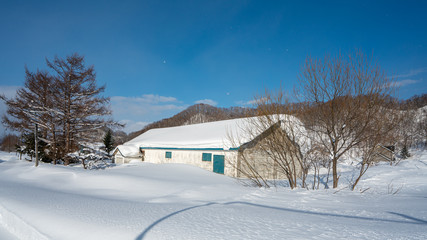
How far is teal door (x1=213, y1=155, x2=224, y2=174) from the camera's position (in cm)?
1584

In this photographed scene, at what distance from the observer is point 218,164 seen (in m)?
16.0

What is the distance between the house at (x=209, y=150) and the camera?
14.8m

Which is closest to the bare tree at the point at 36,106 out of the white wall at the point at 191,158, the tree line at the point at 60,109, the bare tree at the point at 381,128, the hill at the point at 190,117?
the tree line at the point at 60,109

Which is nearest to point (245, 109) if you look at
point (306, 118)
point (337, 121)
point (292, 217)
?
point (306, 118)

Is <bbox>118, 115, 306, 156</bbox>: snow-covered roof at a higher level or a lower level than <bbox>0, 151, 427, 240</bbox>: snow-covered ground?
higher

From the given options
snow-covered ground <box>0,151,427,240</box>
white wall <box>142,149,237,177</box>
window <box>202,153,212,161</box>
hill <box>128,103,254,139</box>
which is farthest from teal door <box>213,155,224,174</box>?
hill <box>128,103,254,139</box>

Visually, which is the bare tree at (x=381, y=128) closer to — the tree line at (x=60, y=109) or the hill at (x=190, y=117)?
the tree line at (x=60, y=109)

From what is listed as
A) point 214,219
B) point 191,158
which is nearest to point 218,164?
point 191,158

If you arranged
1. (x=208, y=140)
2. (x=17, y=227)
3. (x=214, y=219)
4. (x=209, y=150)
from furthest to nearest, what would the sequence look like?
(x=208, y=140), (x=209, y=150), (x=17, y=227), (x=214, y=219)

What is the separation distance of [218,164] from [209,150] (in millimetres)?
1260

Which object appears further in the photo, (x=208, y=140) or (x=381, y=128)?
(x=208, y=140)

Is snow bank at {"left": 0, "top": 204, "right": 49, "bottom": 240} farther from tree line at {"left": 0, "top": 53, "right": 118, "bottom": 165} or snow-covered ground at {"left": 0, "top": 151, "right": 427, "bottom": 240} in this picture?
tree line at {"left": 0, "top": 53, "right": 118, "bottom": 165}

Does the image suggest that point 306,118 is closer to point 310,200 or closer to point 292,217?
point 310,200

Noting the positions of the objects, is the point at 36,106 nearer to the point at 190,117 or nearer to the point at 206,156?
the point at 206,156
